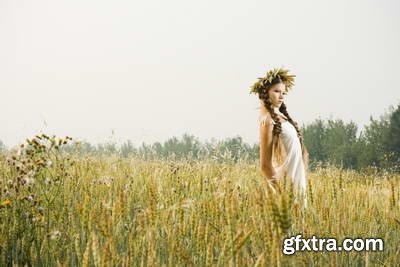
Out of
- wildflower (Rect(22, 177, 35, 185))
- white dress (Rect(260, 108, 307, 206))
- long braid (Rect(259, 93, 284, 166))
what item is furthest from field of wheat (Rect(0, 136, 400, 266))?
long braid (Rect(259, 93, 284, 166))

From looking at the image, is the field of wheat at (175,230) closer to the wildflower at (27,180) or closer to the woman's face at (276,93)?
the wildflower at (27,180)

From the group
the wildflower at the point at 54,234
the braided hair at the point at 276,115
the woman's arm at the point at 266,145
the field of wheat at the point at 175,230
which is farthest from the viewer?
the braided hair at the point at 276,115

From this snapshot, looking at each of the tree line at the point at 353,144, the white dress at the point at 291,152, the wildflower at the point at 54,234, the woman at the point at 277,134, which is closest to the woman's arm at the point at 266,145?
the woman at the point at 277,134

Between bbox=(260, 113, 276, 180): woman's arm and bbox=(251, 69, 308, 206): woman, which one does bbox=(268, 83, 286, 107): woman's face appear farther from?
bbox=(260, 113, 276, 180): woman's arm

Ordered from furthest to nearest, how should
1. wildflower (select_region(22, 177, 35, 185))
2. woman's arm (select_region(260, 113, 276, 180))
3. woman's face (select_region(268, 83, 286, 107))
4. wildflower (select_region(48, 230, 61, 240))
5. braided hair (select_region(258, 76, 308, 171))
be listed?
woman's face (select_region(268, 83, 286, 107)) → braided hair (select_region(258, 76, 308, 171)) → woman's arm (select_region(260, 113, 276, 180)) → wildflower (select_region(22, 177, 35, 185)) → wildflower (select_region(48, 230, 61, 240))

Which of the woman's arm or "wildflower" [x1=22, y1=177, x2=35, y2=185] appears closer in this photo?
"wildflower" [x1=22, y1=177, x2=35, y2=185]

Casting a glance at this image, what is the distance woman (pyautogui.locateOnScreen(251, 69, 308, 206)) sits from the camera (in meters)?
4.05

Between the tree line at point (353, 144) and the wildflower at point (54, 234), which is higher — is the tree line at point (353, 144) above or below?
above

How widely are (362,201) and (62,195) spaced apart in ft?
8.44

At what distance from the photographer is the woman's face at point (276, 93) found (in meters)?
4.27

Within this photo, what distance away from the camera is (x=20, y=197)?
269 centimetres

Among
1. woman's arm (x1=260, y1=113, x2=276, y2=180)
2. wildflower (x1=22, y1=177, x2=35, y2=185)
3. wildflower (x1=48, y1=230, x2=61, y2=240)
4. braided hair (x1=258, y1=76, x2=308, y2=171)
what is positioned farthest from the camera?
braided hair (x1=258, y1=76, x2=308, y2=171)

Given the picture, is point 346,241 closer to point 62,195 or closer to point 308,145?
point 62,195

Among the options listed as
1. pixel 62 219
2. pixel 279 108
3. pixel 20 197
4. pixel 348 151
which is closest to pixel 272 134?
pixel 279 108
